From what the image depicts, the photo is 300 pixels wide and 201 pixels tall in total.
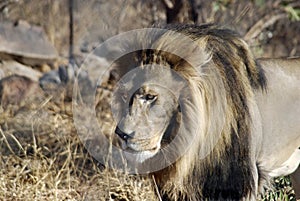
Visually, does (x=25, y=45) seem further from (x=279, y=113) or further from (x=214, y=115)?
(x=214, y=115)

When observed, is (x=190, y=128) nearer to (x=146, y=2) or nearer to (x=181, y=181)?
(x=181, y=181)

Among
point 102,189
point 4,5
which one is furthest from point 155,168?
point 4,5

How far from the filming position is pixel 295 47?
1066 cm

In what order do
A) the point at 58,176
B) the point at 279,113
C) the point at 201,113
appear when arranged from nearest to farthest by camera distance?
1. the point at 201,113
2. the point at 279,113
3. the point at 58,176

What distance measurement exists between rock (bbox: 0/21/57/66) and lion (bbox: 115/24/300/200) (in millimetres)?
4348

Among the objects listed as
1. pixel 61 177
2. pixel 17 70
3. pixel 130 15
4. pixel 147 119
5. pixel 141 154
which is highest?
pixel 130 15

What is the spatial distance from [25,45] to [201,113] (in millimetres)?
4901

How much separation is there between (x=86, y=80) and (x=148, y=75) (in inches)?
142

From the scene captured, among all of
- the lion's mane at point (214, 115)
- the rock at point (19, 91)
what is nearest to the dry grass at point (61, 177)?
the lion's mane at point (214, 115)

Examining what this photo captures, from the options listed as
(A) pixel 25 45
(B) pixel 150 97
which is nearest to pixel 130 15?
(A) pixel 25 45

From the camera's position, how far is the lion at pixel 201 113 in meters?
3.37

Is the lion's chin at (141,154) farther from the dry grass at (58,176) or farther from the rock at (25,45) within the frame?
the rock at (25,45)

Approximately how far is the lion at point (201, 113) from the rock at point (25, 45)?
4.35 m

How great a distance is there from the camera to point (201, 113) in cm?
346
